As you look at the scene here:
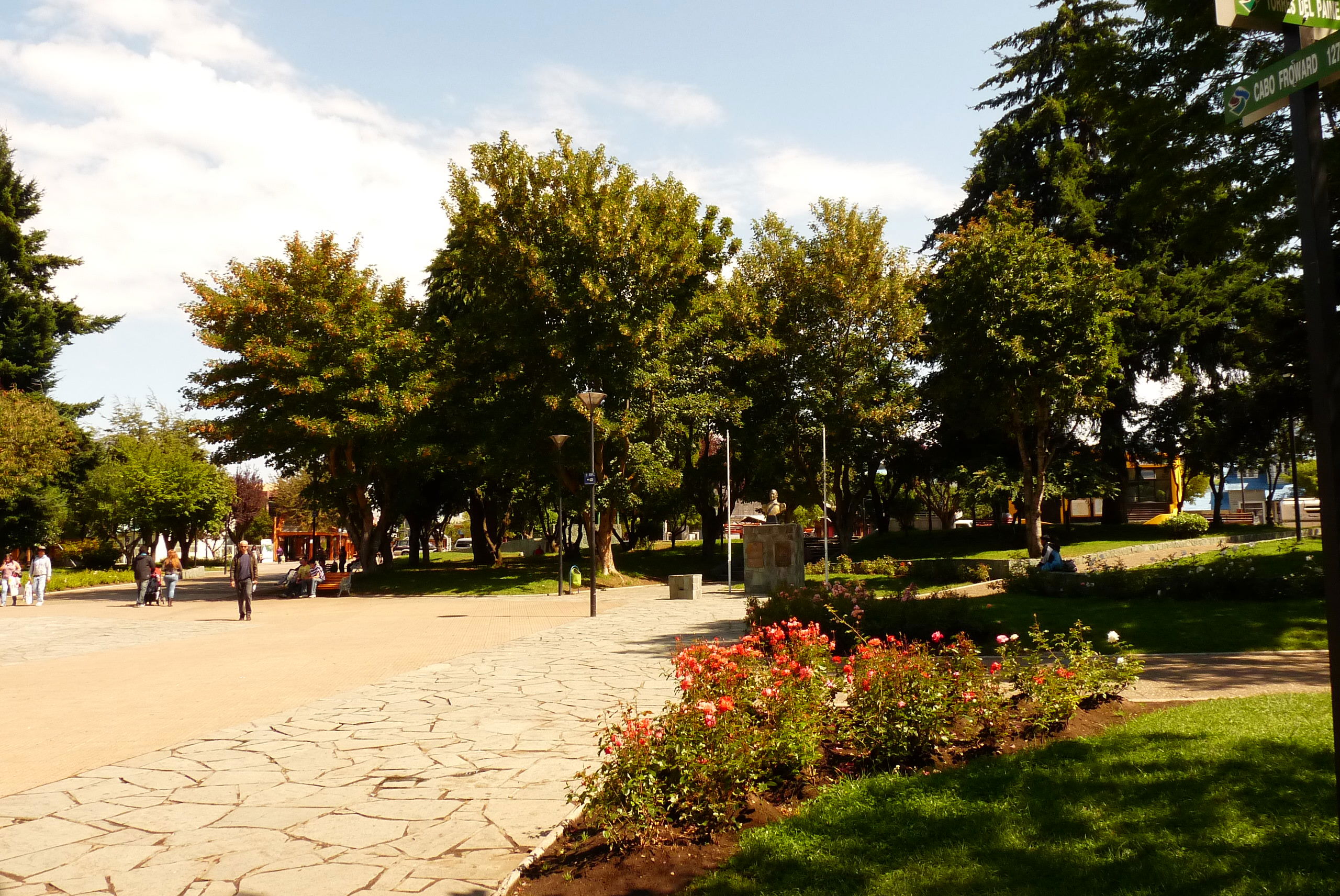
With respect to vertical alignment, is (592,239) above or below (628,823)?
above

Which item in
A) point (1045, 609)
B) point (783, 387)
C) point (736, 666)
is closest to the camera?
point (736, 666)

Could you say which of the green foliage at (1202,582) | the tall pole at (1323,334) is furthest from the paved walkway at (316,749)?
the green foliage at (1202,582)

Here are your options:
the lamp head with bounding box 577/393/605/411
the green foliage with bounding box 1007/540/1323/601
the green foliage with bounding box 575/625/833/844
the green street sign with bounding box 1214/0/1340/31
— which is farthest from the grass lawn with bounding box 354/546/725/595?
the green street sign with bounding box 1214/0/1340/31

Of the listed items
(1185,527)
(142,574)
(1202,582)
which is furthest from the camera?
(1185,527)

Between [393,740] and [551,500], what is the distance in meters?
32.5

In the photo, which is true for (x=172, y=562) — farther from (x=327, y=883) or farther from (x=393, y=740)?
(x=327, y=883)

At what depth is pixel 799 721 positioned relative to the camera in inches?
211

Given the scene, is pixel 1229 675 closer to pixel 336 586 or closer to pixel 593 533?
pixel 593 533

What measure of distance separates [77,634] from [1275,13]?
21.0 metres

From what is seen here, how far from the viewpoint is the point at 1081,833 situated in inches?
171

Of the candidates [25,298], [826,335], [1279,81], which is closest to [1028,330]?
[826,335]

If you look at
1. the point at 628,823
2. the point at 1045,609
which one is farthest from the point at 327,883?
the point at 1045,609

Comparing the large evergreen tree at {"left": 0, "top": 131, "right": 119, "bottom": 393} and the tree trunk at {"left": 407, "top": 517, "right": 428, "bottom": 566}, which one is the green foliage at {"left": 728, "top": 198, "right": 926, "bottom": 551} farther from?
the large evergreen tree at {"left": 0, "top": 131, "right": 119, "bottom": 393}

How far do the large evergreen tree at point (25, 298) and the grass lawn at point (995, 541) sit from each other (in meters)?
37.9
